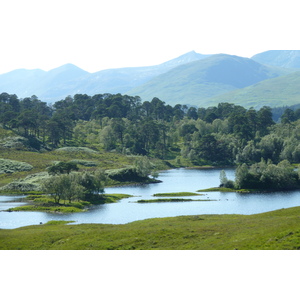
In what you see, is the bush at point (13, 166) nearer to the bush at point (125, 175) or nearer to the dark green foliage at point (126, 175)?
the bush at point (125, 175)

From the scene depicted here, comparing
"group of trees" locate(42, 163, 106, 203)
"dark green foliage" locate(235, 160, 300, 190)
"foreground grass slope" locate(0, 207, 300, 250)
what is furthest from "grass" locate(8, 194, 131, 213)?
"foreground grass slope" locate(0, 207, 300, 250)

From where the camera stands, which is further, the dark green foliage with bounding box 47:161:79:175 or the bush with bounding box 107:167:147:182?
the bush with bounding box 107:167:147:182

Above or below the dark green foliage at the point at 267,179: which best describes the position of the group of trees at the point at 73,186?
above

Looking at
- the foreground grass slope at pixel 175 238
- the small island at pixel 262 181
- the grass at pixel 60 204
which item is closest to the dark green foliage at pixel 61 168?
the grass at pixel 60 204

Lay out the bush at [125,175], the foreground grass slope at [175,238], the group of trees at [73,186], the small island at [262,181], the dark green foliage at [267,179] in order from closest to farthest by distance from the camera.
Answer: the foreground grass slope at [175,238]
the group of trees at [73,186]
the small island at [262,181]
the dark green foliage at [267,179]
the bush at [125,175]

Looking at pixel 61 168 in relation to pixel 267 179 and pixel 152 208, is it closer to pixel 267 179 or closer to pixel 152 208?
pixel 152 208

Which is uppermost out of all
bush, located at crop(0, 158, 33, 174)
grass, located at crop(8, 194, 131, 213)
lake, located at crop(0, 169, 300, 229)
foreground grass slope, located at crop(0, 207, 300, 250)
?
bush, located at crop(0, 158, 33, 174)

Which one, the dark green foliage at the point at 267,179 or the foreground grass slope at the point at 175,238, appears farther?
the dark green foliage at the point at 267,179

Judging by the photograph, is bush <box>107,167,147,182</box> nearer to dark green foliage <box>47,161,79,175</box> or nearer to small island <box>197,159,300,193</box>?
dark green foliage <box>47,161,79,175</box>

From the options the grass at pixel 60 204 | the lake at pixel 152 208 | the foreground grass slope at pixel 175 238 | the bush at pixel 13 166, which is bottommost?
the lake at pixel 152 208

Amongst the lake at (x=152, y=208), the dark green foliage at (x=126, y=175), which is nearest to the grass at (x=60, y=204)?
the lake at (x=152, y=208)

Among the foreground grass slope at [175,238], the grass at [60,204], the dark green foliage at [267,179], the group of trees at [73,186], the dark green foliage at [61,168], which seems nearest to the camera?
the foreground grass slope at [175,238]
